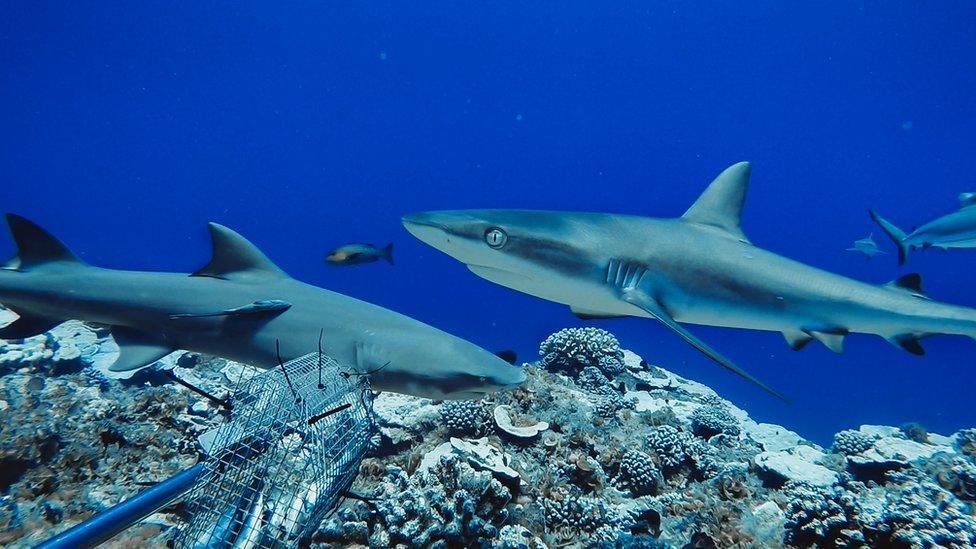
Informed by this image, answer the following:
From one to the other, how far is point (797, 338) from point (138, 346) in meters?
5.82

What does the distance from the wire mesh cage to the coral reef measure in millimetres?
1080

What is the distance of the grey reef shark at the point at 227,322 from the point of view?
13.4ft

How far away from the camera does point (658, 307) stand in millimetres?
3371

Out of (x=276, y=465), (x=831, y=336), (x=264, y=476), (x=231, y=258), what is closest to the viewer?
(x=264, y=476)

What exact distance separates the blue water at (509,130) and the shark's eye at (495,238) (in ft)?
122

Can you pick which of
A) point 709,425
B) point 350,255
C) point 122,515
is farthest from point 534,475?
point 350,255

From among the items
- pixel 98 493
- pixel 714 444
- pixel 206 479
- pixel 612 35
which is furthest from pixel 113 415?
pixel 612 35

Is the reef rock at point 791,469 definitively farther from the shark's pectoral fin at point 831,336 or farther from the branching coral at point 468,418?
the branching coral at point 468,418

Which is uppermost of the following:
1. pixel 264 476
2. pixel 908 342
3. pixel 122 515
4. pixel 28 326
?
pixel 908 342

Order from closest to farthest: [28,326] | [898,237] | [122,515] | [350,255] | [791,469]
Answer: [122,515] → [28,326] → [791,469] → [898,237] → [350,255]

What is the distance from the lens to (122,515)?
1.95 m

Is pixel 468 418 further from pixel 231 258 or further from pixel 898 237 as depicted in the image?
pixel 898 237

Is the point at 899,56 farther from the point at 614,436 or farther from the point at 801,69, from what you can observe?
the point at 614,436

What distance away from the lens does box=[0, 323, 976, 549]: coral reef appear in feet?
13.1
